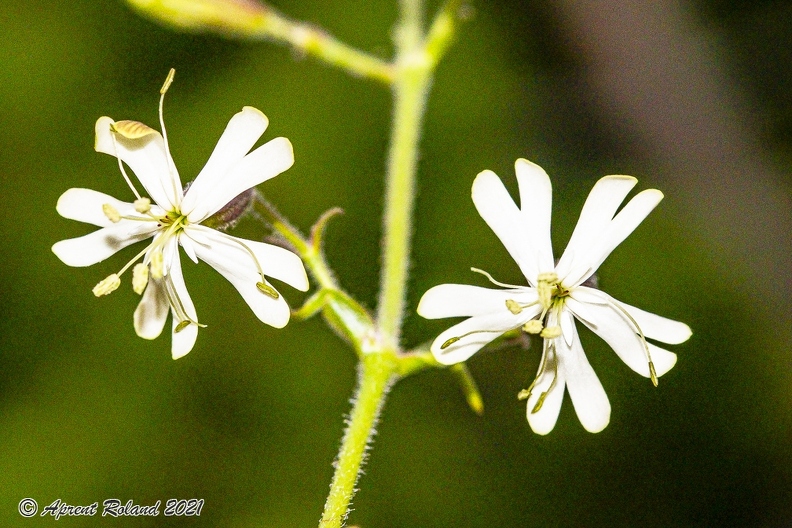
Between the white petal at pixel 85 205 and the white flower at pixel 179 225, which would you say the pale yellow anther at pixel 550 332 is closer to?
the white flower at pixel 179 225

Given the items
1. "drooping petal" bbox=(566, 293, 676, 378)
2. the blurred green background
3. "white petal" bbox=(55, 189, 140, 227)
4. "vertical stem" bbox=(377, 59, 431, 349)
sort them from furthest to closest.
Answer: the blurred green background < "vertical stem" bbox=(377, 59, 431, 349) < "white petal" bbox=(55, 189, 140, 227) < "drooping petal" bbox=(566, 293, 676, 378)

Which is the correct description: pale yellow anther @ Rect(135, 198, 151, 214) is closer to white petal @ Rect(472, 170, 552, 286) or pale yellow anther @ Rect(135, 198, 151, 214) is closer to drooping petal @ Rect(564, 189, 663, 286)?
white petal @ Rect(472, 170, 552, 286)

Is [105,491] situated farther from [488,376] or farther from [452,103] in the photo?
[452,103]

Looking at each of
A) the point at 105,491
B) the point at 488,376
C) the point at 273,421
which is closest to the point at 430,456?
the point at 488,376

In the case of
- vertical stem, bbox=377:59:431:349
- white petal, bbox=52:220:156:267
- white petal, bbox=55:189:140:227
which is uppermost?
vertical stem, bbox=377:59:431:349

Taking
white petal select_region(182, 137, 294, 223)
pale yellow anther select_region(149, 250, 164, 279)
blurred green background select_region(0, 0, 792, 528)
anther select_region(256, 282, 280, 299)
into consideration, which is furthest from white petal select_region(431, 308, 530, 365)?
blurred green background select_region(0, 0, 792, 528)

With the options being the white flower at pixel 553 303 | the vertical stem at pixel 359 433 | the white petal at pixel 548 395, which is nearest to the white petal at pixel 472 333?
the white flower at pixel 553 303

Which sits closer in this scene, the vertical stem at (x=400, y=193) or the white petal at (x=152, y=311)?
the white petal at (x=152, y=311)
